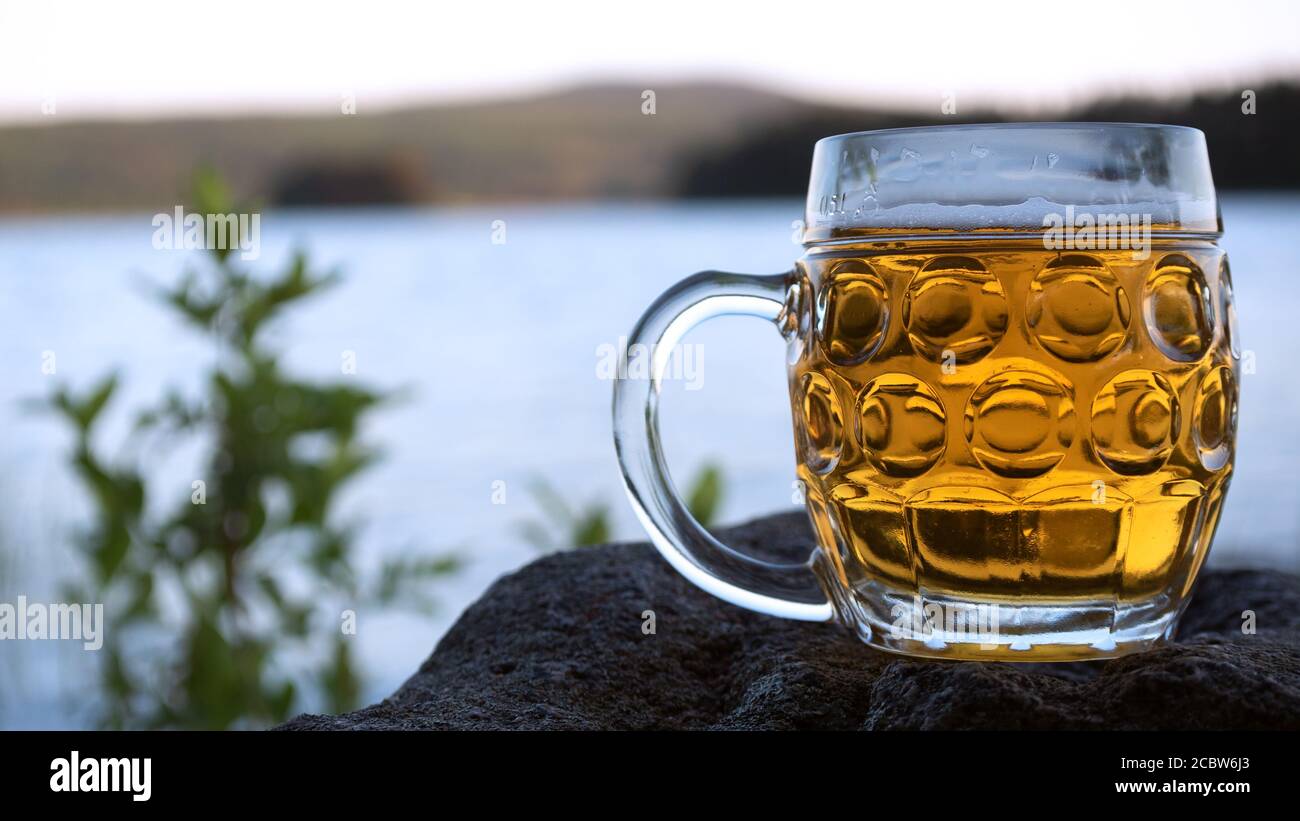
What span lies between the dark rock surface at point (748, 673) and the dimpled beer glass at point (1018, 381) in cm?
6

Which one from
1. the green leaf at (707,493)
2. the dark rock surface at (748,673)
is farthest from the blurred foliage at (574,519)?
the dark rock surface at (748,673)

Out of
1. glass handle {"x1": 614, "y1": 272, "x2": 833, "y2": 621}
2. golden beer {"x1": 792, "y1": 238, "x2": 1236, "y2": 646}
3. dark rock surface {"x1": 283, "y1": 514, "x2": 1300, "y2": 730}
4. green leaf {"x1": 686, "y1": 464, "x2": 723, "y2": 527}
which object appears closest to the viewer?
dark rock surface {"x1": 283, "y1": 514, "x2": 1300, "y2": 730}

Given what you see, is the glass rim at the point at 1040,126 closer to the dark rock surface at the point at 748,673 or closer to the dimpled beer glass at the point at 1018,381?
the dimpled beer glass at the point at 1018,381

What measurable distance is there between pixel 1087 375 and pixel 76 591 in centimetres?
243

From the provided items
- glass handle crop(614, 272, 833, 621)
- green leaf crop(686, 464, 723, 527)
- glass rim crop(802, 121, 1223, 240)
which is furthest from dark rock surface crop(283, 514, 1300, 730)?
green leaf crop(686, 464, 723, 527)

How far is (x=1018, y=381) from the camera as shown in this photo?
884 mm

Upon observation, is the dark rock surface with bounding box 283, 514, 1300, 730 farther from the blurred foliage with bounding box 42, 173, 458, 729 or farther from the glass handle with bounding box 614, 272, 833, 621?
the blurred foliage with bounding box 42, 173, 458, 729

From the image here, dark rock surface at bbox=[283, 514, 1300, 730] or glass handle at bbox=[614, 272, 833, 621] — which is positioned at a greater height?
glass handle at bbox=[614, 272, 833, 621]

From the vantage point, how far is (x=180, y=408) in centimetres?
242

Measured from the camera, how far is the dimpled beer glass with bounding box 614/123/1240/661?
883 millimetres

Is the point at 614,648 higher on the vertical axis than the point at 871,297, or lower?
lower
